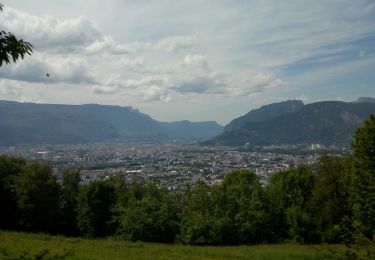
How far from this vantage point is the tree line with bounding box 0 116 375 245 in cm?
4806

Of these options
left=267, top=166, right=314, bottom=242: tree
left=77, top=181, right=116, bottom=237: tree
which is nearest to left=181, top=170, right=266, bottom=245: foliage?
left=267, top=166, right=314, bottom=242: tree

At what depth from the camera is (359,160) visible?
41312 millimetres

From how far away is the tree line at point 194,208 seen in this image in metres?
48.1

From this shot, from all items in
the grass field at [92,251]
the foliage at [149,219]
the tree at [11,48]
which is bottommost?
the foliage at [149,219]

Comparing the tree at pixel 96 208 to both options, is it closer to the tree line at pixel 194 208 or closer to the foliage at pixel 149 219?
the tree line at pixel 194 208

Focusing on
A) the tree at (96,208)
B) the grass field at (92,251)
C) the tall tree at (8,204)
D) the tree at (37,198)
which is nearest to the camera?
the grass field at (92,251)

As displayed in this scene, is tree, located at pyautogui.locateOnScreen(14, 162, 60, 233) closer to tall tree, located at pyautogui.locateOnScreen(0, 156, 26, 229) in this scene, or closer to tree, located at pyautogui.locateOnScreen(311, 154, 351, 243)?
tall tree, located at pyautogui.locateOnScreen(0, 156, 26, 229)

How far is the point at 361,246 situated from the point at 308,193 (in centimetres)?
4813

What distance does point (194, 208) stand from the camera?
173 feet

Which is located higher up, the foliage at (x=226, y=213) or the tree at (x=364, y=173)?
the tree at (x=364, y=173)

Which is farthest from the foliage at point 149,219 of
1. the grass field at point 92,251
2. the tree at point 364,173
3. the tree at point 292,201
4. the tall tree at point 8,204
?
the tree at point 364,173

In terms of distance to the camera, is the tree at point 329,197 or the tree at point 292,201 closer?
the tree at point 329,197

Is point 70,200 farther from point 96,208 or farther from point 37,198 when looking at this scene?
point 37,198

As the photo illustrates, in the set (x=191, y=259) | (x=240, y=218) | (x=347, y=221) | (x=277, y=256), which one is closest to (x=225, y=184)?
(x=240, y=218)
